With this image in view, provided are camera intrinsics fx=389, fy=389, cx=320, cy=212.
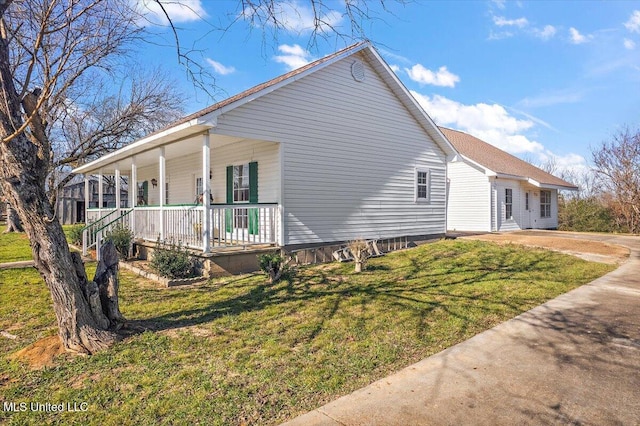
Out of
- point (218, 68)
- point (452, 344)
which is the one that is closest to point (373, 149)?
point (218, 68)

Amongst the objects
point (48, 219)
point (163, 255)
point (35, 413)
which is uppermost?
point (48, 219)

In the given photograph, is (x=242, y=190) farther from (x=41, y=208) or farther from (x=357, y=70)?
(x=41, y=208)

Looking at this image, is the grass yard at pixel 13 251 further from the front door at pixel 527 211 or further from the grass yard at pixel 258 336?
the front door at pixel 527 211

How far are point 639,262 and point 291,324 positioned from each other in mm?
10061

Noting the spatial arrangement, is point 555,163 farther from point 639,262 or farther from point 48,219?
point 48,219

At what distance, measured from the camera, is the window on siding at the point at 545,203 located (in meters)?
22.6

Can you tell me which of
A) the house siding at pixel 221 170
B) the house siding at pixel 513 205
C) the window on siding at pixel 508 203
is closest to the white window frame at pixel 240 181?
the house siding at pixel 221 170

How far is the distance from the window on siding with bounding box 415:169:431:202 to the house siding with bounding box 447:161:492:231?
14.8 ft

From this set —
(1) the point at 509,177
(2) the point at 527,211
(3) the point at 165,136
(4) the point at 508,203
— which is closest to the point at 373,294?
(3) the point at 165,136

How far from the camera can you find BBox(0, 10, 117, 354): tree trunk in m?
4.10

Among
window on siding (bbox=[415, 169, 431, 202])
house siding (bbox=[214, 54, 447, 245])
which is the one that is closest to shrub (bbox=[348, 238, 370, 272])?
house siding (bbox=[214, 54, 447, 245])

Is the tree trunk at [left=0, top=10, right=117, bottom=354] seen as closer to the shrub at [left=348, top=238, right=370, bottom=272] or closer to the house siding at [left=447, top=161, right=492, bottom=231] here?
the shrub at [left=348, top=238, right=370, bottom=272]

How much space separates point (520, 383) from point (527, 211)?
789 inches

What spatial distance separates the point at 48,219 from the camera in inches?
Result: 167
